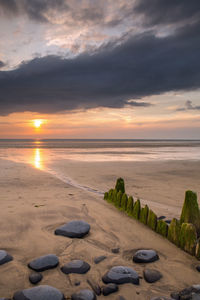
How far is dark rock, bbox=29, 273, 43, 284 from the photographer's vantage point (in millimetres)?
2602

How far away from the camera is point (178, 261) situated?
10.4 feet

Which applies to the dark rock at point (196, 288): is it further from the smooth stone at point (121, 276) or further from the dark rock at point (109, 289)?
the dark rock at point (109, 289)

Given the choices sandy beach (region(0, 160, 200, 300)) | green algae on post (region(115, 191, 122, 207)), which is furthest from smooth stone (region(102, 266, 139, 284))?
green algae on post (region(115, 191, 122, 207))

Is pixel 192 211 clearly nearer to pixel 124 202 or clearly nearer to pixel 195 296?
pixel 195 296

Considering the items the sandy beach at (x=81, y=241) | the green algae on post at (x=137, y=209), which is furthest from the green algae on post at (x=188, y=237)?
the green algae on post at (x=137, y=209)

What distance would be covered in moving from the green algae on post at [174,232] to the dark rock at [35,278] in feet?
7.32

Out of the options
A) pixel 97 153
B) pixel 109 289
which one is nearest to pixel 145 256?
pixel 109 289

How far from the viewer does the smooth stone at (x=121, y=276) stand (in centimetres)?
264

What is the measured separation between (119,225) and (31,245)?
186cm

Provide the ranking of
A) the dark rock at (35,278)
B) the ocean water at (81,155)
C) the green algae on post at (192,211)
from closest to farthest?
1. the dark rock at (35,278)
2. the green algae on post at (192,211)
3. the ocean water at (81,155)

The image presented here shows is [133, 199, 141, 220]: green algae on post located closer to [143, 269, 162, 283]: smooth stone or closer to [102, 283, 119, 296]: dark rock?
[143, 269, 162, 283]: smooth stone

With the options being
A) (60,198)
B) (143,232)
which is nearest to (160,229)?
(143,232)

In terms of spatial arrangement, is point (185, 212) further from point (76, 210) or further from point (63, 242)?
point (76, 210)

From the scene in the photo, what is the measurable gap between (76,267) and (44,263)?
1.47 ft
